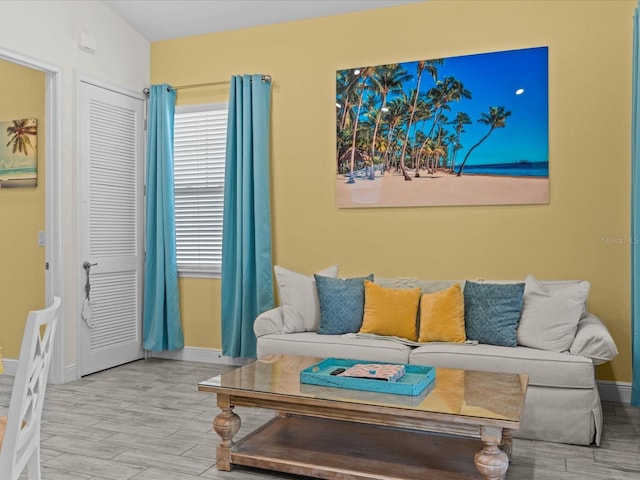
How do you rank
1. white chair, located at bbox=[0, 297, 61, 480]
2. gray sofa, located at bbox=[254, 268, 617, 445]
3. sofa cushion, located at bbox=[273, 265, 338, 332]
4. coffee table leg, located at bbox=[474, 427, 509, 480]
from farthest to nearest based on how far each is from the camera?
sofa cushion, located at bbox=[273, 265, 338, 332], gray sofa, located at bbox=[254, 268, 617, 445], coffee table leg, located at bbox=[474, 427, 509, 480], white chair, located at bbox=[0, 297, 61, 480]

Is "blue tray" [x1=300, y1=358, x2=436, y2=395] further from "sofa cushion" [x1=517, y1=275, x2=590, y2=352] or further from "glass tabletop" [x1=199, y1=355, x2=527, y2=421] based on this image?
"sofa cushion" [x1=517, y1=275, x2=590, y2=352]

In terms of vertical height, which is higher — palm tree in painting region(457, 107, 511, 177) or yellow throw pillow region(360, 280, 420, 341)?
palm tree in painting region(457, 107, 511, 177)

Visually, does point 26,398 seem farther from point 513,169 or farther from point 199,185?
point 199,185

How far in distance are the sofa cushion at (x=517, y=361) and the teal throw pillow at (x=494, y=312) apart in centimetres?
8

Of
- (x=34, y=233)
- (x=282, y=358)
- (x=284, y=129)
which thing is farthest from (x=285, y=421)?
(x=34, y=233)

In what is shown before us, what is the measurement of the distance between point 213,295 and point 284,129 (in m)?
1.60

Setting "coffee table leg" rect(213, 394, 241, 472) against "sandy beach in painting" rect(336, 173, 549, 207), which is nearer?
"coffee table leg" rect(213, 394, 241, 472)

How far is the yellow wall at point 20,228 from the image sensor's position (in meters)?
4.98

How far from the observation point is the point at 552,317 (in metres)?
3.60

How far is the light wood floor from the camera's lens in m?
2.90

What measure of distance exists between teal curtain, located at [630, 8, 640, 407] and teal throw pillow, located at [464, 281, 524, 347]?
0.78 meters

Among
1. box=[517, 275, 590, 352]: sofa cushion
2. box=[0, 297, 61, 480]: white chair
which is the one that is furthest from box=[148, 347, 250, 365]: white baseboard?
box=[0, 297, 61, 480]: white chair

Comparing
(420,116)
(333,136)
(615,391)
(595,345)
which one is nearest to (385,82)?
(420,116)

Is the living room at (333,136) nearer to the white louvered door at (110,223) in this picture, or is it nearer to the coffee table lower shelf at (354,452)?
the white louvered door at (110,223)
